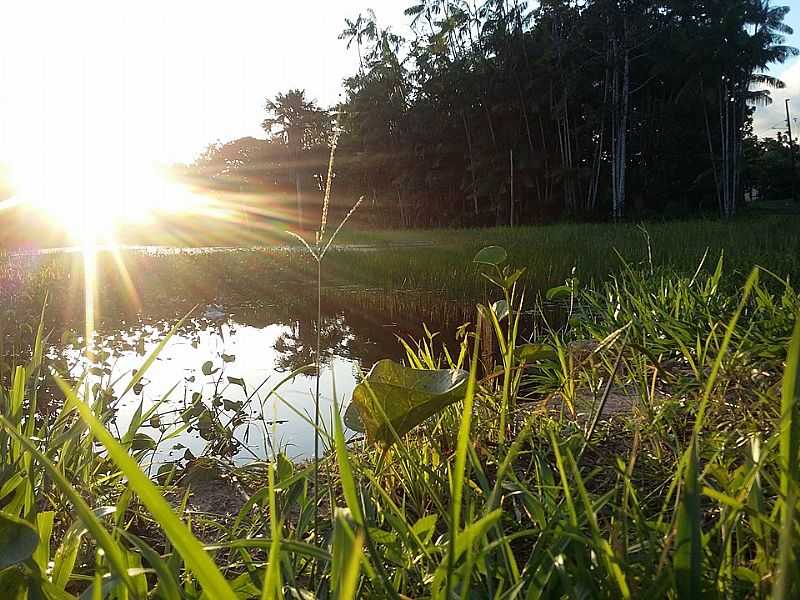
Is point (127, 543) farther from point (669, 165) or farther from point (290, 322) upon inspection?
point (669, 165)

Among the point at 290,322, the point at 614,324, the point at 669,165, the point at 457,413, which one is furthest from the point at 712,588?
the point at 669,165

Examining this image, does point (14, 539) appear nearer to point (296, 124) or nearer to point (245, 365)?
point (245, 365)

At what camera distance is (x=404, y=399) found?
2.03 ft

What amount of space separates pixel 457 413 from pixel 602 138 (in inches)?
841

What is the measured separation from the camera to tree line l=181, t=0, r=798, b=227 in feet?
61.5

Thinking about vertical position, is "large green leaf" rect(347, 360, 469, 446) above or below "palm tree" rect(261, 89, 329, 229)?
below

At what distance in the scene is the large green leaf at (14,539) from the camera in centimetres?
42

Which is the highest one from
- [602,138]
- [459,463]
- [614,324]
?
Result: [602,138]

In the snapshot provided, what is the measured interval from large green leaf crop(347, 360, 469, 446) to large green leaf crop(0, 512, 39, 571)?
0.31m

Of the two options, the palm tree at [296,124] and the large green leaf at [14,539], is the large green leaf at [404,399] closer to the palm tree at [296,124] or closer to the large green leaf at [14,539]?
the large green leaf at [14,539]

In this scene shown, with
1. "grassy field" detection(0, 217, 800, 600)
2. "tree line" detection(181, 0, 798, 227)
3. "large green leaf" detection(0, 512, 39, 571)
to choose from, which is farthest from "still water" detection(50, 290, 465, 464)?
"tree line" detection(181, 0, 798, 227)

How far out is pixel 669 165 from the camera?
22.1 meters

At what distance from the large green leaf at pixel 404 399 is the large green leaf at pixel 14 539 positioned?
1.01 ft

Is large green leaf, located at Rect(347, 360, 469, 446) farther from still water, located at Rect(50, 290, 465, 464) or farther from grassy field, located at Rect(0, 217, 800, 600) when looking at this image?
still water, located at Rect(50, 290, 465, 464)
